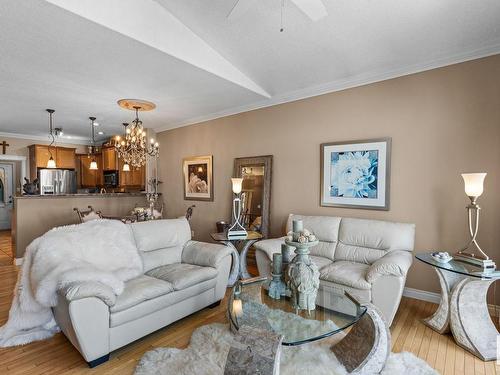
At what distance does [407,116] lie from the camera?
339 cm

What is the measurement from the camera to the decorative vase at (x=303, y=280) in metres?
2.13

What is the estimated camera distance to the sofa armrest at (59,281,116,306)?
79.1 inches

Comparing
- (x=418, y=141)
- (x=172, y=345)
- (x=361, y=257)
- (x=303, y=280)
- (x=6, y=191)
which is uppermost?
(x=418, y=141)

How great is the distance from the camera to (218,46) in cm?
341

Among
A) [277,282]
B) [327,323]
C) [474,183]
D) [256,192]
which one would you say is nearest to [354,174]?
[474,183]

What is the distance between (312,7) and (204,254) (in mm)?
2581

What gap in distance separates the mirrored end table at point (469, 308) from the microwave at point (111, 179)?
7.31 m

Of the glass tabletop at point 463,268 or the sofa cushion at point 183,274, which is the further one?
the sofa cushion at point 183,274

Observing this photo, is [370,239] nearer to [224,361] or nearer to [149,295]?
[224,361]

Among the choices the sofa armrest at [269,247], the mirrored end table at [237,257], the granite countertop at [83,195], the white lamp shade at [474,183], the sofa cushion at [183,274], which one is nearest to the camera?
the white lamp shade at [474,183]

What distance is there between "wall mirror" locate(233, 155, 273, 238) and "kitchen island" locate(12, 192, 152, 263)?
3263 millimetres

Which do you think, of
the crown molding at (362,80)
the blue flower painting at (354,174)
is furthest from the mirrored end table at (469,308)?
the crown molding at (362,80)

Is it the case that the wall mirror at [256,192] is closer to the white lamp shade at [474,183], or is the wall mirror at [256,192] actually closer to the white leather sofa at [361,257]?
the white leather sofa at [361,257]

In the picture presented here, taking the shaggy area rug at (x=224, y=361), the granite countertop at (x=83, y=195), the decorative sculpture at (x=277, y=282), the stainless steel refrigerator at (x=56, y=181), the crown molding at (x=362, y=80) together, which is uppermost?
the crown molding at (x=362, y=80)
